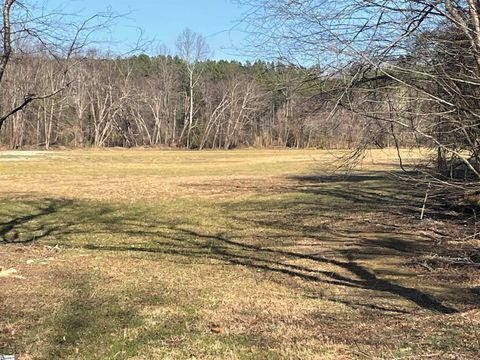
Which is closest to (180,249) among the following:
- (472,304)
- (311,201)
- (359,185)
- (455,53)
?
(472,304)

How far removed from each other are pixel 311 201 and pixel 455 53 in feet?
55.9

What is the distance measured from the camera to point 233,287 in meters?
7.57

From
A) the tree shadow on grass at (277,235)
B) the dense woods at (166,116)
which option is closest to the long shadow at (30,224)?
the tree shadow on grass at (277,235)

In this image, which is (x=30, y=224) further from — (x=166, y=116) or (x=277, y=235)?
(x=166, y=116)

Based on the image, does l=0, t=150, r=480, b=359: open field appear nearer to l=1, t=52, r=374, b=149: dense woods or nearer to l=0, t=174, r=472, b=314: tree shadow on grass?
l=0, t=174, r=472, b=314: tree shadow on grass

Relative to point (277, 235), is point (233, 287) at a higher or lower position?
higher

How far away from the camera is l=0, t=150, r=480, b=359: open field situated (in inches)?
194

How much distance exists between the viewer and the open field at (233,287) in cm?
492

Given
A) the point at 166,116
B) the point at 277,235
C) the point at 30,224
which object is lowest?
the point at 30,224

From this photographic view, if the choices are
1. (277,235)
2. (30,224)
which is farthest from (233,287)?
(30,224)

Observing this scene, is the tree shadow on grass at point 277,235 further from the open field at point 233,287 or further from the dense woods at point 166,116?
the dense woods at point 166,116

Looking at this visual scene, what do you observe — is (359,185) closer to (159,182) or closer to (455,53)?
(159,182)

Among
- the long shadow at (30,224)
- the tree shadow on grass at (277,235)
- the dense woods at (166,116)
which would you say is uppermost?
the dense woods at (166,116)

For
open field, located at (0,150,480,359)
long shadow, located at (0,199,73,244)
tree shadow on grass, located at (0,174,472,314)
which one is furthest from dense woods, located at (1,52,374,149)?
open field, located at (0,150,480,359)
